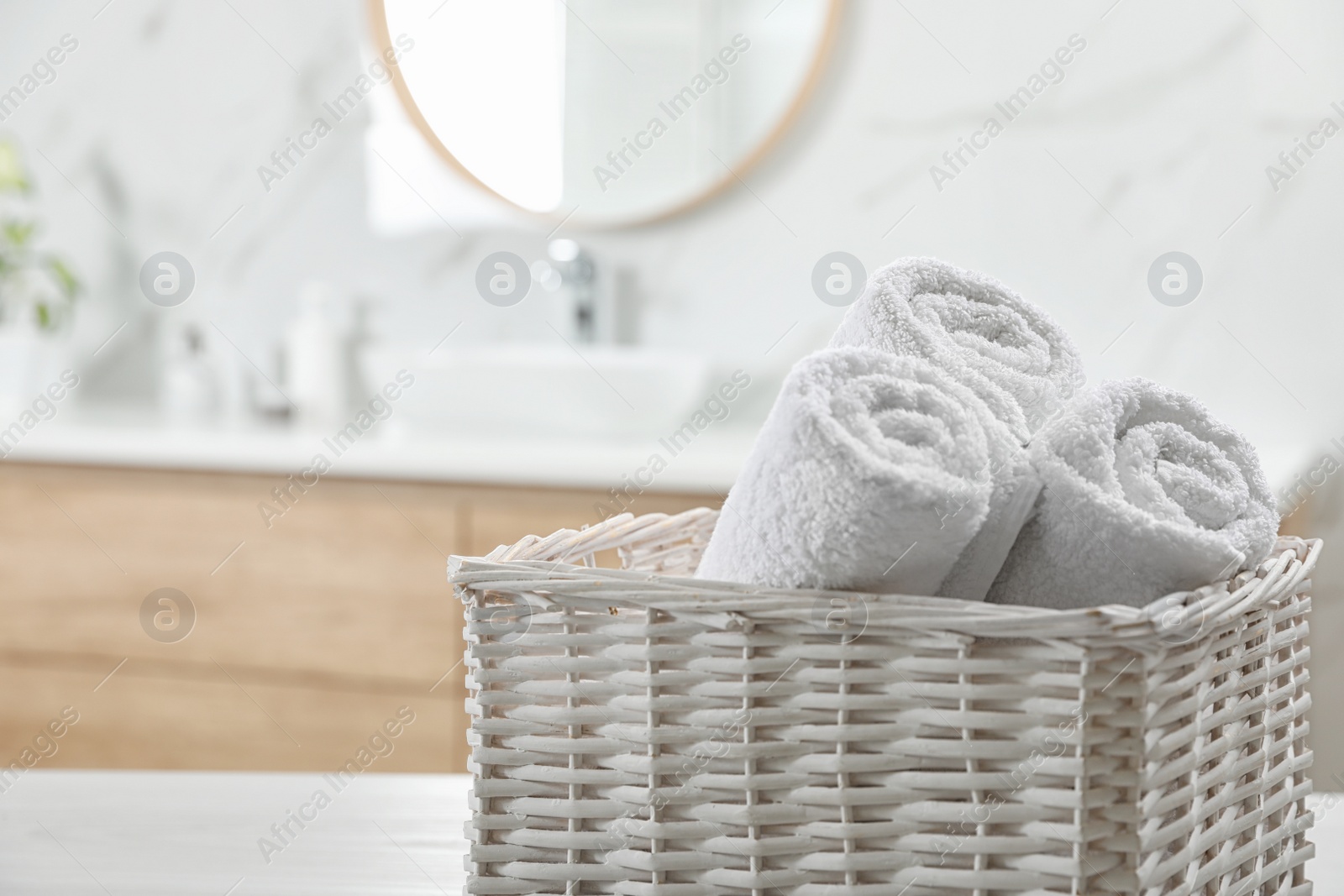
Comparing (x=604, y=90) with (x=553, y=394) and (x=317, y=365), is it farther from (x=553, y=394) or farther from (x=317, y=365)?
(x=317, y=365)

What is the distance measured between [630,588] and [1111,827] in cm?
20

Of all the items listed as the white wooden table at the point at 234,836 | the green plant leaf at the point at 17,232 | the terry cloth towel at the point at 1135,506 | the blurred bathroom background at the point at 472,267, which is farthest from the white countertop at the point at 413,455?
the terry cloth towel at the point at 1135,506

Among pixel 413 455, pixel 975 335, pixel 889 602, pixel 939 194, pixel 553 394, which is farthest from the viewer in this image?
pixel 939 194

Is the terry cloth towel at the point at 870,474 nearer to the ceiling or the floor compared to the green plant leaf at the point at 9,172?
nearer to the floor

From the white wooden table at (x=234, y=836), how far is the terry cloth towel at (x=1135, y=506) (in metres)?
0.20

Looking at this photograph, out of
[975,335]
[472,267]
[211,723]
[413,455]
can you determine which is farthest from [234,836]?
[472,267]

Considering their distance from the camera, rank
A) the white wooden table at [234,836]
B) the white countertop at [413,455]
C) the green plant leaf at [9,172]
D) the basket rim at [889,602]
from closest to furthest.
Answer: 1. the basket rim at [889,602]
2. the white wooden table at [234,836]
3. the white countertop at [413,455]
4. the green plant leaf at [9,172]

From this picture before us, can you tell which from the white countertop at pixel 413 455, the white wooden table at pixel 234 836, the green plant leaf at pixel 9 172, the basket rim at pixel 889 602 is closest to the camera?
the basket rim at pixel 889 602

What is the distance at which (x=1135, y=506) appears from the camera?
0.48 metres

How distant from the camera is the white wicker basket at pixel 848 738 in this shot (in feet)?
1.37

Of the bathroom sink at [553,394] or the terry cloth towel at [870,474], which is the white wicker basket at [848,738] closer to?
the terry cloth towel at [870,474]

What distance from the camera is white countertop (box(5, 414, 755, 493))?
144 centimetres

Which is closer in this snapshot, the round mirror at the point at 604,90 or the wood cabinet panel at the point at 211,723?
the wood cabinet panel at the point at 211,723

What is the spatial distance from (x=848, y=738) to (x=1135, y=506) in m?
0.16
